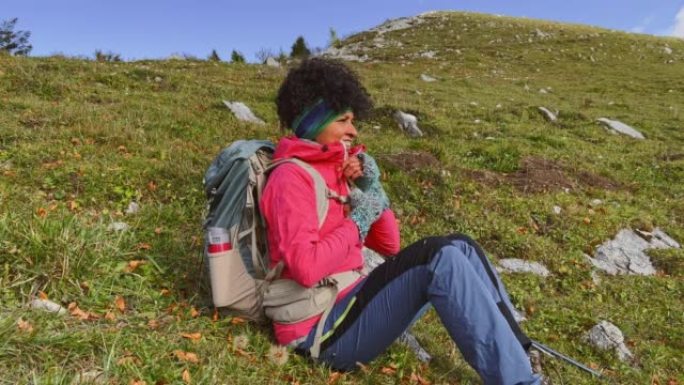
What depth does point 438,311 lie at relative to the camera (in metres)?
3.88

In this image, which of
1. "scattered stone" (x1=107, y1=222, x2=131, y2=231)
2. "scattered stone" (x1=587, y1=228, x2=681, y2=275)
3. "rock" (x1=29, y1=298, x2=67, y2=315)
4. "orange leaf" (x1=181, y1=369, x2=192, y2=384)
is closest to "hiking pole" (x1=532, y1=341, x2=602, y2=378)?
"orange leaf" (x1=181, y1=369, x2=192, y2=384)

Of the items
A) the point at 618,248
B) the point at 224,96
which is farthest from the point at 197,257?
the point at 224,96

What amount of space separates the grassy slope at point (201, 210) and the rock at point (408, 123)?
1.22 ft

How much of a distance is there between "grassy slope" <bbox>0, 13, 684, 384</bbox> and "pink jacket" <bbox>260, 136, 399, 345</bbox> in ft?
2.44

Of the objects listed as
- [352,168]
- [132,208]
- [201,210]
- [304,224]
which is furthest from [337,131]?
[132,208]

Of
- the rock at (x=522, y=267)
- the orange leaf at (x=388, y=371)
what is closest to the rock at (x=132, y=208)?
the orange leaf at (x=388, y=371)

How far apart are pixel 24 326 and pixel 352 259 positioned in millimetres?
2294

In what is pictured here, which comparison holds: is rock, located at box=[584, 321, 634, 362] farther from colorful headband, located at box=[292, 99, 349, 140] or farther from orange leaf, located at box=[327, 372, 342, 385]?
colorful headband, located at box=[292, 99, 349, 140]

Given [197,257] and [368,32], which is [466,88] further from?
[368,32]

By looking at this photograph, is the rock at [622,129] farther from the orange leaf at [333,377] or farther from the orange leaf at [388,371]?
the orange leaf at [333,377]

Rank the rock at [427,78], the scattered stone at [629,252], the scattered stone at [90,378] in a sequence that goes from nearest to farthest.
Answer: the scattered stone at [90,378]
the scattered stone at [629,252]
the rock at [427,78]

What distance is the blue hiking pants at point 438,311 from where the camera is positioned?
145 inches

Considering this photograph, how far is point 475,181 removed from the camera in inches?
400

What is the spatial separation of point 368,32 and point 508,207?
3992cm
